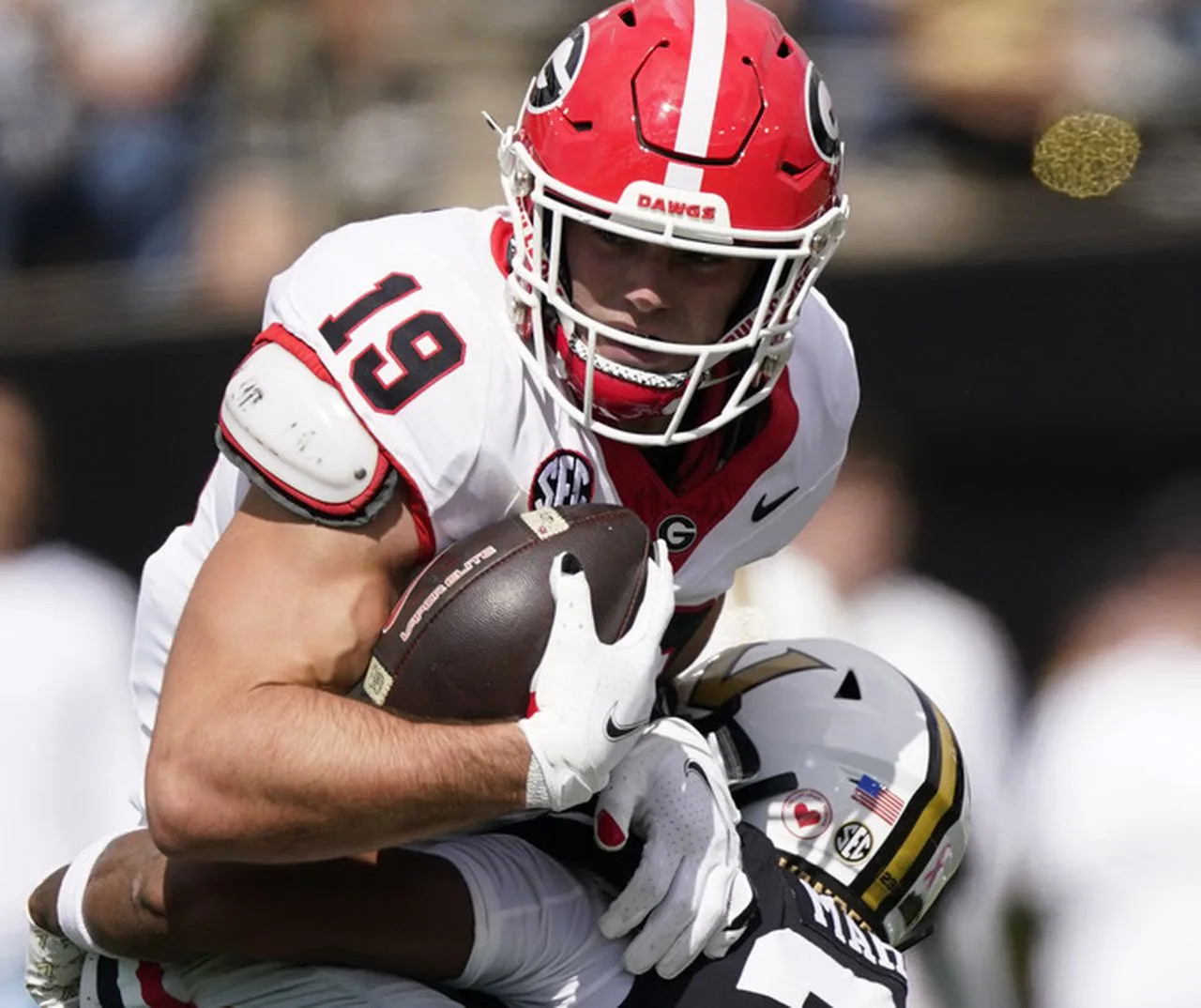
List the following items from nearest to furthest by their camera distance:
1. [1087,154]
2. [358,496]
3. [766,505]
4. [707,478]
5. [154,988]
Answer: [358,496], [154,988], [707,478], [766,505], [1087,154]

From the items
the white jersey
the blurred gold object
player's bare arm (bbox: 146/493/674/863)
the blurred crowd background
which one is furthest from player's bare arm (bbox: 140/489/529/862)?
the blurred gold object

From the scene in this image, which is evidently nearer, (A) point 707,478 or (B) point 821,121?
(B) point 821,121

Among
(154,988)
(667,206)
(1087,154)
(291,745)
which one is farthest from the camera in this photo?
(1087,154)

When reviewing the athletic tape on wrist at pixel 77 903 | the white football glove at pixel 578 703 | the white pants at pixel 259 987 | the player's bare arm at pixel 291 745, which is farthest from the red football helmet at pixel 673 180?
the athletic tape on wrist at pixel 77 903

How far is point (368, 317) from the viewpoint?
90.0 inches

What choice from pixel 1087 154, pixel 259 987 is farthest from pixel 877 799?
pixel 1087 154

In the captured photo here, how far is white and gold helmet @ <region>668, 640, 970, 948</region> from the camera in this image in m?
2.58

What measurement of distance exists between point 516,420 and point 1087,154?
2882mm

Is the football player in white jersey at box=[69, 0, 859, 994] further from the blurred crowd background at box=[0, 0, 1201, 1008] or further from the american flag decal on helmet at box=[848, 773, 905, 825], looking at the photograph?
the blurred crowd background at box=[0, 0, 1201, 1008]

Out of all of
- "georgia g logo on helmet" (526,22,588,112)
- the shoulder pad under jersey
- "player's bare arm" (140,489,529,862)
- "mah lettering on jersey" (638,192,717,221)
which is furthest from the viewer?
"georgia g logo on helmet" (526,22,588,112)

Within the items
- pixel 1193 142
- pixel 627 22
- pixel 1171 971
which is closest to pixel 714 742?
pixel 627 22

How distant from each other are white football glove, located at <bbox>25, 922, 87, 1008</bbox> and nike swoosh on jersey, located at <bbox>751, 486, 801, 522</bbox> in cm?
104

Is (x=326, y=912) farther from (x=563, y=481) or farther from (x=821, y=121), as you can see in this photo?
(x=821, y=121)

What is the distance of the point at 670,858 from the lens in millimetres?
2295
